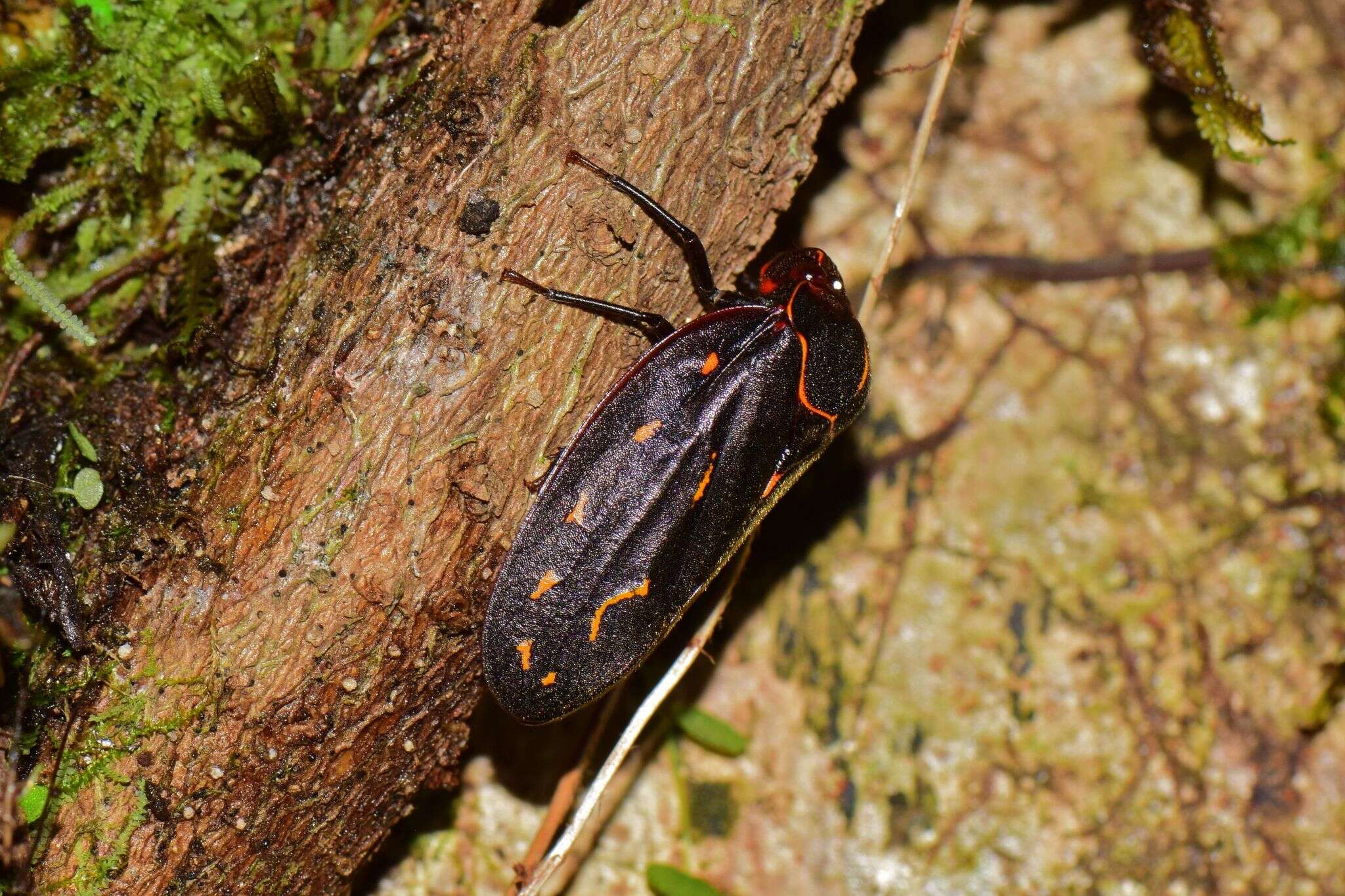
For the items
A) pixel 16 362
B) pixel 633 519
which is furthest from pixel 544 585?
pixel 16 362

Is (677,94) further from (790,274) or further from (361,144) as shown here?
(361,144)

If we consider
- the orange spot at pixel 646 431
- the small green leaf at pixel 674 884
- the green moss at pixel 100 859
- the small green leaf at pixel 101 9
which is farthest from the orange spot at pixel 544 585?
the small green leaf at pixel 101 9

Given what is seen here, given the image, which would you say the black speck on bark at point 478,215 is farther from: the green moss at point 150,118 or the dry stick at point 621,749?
the dry stick at point 621,749

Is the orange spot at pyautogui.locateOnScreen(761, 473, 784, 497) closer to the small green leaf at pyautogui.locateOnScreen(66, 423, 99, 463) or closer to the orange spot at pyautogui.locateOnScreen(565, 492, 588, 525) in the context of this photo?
the orange spot at pyautogui.locateOnScreen(565, 492, 588, 525)

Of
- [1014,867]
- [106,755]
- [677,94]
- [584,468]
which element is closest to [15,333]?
[106,755]

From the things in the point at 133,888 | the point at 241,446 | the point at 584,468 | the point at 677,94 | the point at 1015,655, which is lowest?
the point at 1015,655

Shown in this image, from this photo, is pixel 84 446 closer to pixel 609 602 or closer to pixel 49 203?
pixel 49 203
